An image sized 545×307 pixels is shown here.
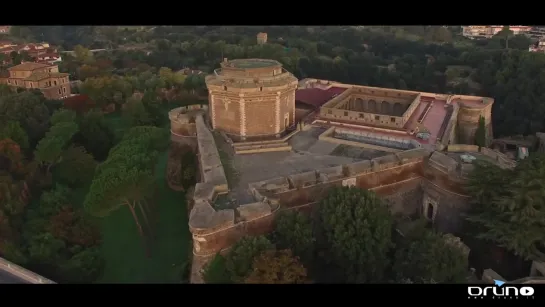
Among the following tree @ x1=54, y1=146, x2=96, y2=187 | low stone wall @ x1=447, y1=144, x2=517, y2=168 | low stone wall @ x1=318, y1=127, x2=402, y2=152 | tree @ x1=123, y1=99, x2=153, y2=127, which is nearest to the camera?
low stone wall @ x1=447, y1=144, x2=517, y2=168

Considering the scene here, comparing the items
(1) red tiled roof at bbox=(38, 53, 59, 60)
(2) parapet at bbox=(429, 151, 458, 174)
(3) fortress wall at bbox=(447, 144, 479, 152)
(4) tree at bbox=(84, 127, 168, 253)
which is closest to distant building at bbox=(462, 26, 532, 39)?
(1) red tiled roof at bbox=(38, 53, 59, 60)

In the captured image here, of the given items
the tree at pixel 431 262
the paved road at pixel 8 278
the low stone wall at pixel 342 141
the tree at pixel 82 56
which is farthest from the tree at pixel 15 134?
the tree at pixel 82 56

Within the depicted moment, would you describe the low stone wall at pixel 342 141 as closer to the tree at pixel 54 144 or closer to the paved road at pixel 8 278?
→ the paved road at pixel 8 278

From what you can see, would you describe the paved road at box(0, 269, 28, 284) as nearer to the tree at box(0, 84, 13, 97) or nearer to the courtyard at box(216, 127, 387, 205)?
the courtyard at box(216, 127, 387, 205)
